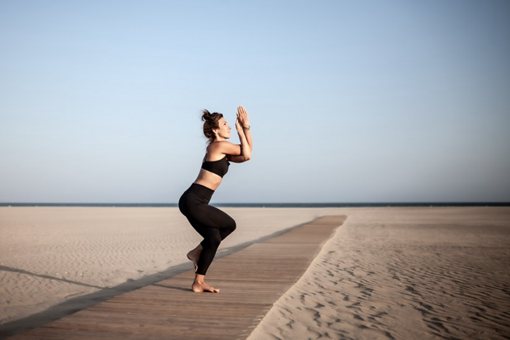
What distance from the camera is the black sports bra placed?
4219 mm

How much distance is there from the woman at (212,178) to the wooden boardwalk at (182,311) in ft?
1.80

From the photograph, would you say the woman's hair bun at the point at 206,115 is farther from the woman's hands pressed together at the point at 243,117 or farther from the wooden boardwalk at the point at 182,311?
the wooden boardwalk at the point at 182,311

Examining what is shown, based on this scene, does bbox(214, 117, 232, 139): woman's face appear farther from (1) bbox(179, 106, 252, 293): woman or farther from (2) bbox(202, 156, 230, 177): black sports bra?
(2) bbox(202, 156, 230, 177): black sports bra

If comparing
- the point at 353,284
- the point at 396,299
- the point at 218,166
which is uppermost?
the point at 218,166

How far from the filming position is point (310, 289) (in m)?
6.16

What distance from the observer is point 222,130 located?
14.4ft

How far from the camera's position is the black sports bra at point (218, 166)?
13.8 ft

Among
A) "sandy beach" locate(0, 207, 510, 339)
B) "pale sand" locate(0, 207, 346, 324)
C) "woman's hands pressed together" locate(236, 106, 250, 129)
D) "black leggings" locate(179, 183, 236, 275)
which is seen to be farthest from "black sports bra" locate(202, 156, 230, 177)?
Result: "pale sand" locate(0, 207, 346, 324)

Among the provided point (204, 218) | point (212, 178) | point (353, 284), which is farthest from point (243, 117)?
point (353, 284)

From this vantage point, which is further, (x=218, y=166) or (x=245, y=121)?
(x=218, y=166)

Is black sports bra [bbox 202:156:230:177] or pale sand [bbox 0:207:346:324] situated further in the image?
pale sand [bbox 0:207:346:324]

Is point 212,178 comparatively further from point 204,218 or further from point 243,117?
point 243,117

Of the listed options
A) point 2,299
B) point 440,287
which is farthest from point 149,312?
point 440,287

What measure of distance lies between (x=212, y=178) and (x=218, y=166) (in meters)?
0.15
